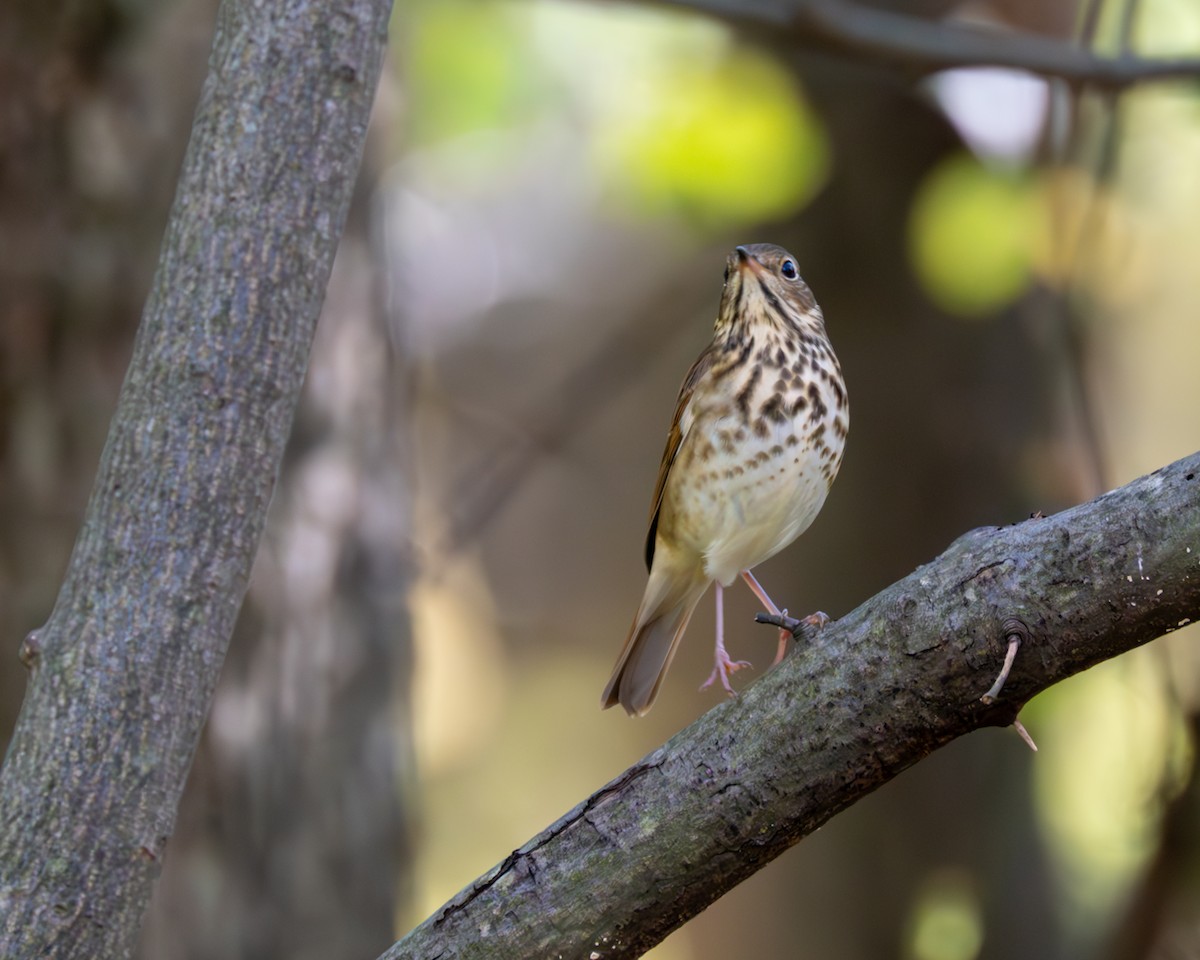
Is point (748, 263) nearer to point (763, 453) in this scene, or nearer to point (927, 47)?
point (763, 453)

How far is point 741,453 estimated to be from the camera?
3.21 m

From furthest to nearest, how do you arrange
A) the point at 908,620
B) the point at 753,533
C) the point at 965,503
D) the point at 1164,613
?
the point at 965,503, the point at 753,533, the point at 908,620, the point at 1164,613

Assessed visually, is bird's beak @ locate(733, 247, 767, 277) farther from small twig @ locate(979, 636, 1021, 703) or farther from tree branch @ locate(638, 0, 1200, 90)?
small twig @ locate(979, 636, 1021, 703)

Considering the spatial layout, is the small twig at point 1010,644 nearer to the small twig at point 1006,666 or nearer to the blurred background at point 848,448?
the small twig at point 1006,666

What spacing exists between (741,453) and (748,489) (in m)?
0.09

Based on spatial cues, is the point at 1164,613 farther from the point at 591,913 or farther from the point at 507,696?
the point at 507,696

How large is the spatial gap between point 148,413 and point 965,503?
8.75 ft

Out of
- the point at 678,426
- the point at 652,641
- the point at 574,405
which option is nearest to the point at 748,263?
the point at 678,426

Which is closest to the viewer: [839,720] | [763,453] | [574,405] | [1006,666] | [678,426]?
[1006,666]

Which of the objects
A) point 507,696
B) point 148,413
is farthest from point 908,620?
point 507,696

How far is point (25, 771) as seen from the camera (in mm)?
1988

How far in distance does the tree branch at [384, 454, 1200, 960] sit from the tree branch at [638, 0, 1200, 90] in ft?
7.46

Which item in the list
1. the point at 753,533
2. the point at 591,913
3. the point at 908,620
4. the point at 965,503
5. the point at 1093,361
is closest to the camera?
the point at 908,620

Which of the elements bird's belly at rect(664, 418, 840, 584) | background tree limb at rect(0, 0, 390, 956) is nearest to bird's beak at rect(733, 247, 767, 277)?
bird's belly at rect(664, 418, 840, 584)
